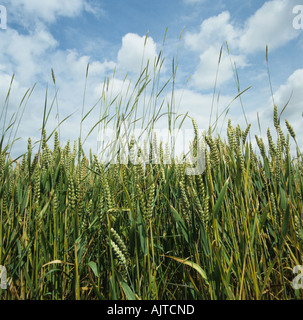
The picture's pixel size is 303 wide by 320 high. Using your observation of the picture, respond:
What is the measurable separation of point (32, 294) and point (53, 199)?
330mm

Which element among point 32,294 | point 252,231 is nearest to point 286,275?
point 252,231

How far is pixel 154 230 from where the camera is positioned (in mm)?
1139

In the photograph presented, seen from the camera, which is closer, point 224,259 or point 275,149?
point 224,259

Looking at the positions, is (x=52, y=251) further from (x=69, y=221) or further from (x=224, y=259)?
(x=224, y=259)

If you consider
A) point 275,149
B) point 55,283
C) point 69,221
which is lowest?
point 55,283
